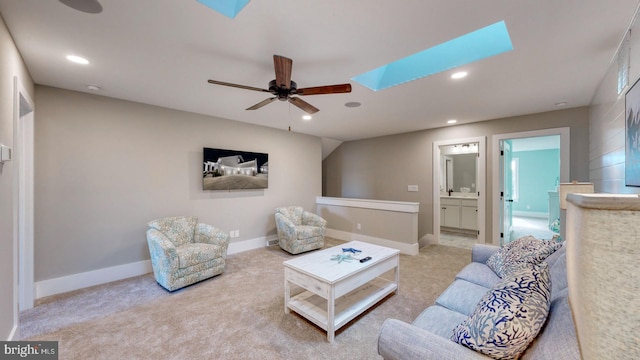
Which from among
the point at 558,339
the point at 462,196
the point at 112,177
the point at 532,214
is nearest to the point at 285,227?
the point at 112,177

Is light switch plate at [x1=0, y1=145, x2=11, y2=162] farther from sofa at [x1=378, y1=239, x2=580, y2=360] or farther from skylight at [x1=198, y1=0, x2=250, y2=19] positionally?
sofa at [x1=378, y1=239, x2=580, y2=360]

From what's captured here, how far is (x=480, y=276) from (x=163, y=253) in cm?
329

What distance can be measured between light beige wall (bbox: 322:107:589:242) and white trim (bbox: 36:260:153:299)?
465 cm

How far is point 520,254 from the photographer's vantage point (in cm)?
208

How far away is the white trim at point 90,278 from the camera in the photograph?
9.22ft

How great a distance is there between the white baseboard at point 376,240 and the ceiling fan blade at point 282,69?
3.44 metres

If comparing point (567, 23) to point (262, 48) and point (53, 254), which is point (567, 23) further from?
point (53, 254)

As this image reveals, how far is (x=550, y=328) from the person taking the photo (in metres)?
1.01

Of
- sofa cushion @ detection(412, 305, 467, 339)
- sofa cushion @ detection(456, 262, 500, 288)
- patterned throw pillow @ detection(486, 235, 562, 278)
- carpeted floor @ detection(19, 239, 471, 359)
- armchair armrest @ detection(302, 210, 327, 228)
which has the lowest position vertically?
carpeted floor @ detection(19, 239, 471, 359)

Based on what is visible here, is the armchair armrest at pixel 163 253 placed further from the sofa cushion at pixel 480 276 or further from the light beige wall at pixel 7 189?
the sofa cushion at pixel 480 276

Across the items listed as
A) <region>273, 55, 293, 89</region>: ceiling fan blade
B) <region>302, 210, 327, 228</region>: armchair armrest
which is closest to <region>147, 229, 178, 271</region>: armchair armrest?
<region>273, 55, 293, 89</region>: ceiling fan blade

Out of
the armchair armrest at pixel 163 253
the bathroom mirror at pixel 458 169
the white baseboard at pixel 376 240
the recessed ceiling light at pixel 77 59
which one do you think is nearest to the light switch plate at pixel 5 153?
the recessed ceiling light at pixel 77 59

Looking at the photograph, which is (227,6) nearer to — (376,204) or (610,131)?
(610,131)

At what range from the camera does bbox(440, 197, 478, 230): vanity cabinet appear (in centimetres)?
554
